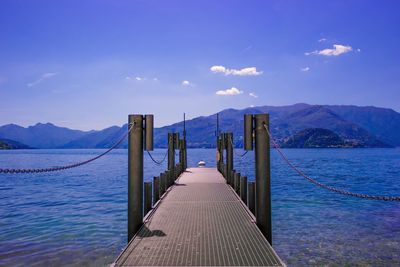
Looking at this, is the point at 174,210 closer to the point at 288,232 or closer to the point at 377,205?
the point at 288,232

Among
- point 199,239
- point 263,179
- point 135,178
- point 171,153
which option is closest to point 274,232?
point 263,179

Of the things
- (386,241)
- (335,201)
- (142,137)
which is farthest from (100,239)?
(335,201)

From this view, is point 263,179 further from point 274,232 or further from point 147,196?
point 274,232

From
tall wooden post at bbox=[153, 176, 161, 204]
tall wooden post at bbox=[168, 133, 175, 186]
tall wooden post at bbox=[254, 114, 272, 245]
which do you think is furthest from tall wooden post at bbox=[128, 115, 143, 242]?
tall wooden post at bbox=[168, 133, 175, 186]

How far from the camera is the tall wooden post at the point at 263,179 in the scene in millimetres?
8010

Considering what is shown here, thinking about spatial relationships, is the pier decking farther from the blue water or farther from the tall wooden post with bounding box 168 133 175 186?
the tall wooden post with bounding box 168 133 175 186

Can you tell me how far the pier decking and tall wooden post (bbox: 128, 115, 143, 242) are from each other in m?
0.32

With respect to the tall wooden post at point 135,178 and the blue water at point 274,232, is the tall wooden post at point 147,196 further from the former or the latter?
the tall wooden post at point 135,178

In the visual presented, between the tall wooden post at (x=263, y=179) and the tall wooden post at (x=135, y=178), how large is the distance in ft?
9.60

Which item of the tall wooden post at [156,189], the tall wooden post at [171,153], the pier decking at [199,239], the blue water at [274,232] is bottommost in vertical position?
the blue water at [274,232]

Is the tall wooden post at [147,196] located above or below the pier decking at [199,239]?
above

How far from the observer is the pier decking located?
6.02m

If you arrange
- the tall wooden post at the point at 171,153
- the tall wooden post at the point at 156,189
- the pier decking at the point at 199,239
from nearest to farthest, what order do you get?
1. the pier decking at the point at 199,239
2. the tall wooden post at the point at 156,189
3. the tall wooden post at the point at 171,153

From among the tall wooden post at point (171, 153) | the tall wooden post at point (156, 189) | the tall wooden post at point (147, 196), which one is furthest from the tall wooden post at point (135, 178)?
the tall wooden post at point (171, 153)
